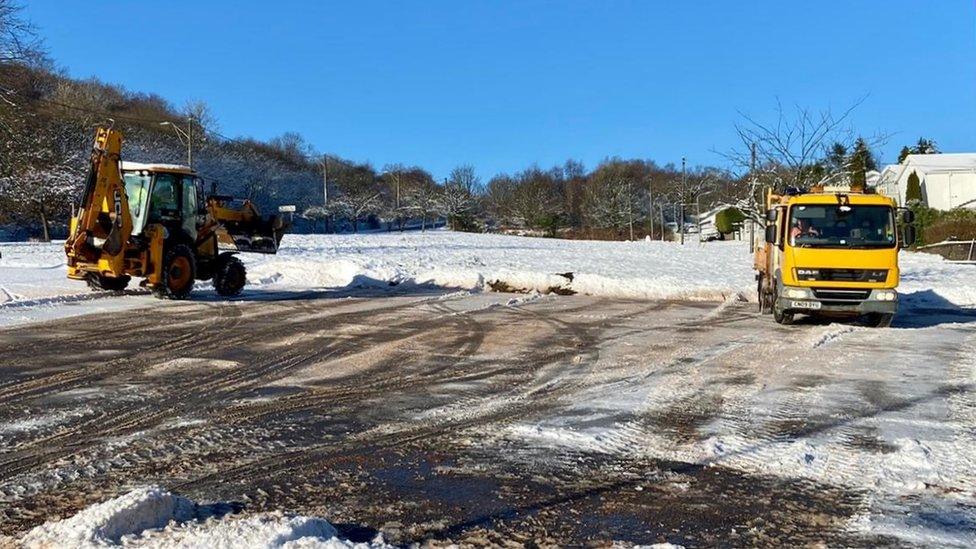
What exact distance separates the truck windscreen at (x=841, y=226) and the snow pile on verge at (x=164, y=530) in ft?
37.1

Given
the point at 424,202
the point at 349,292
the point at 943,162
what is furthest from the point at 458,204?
the point at 349,292

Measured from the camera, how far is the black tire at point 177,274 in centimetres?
1622

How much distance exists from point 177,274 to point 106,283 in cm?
172

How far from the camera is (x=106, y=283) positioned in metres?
17.0

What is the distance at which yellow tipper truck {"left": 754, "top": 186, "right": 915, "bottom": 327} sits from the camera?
13.2 m

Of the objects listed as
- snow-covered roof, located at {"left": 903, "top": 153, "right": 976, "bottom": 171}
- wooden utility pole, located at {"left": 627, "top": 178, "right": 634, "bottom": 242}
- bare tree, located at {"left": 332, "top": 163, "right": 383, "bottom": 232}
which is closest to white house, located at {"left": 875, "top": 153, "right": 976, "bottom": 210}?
snow-covered roof, located at {"left": 903, "top": 153, "right": 976, "bottom": 171}

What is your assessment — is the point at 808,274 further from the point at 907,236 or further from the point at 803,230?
the point at 907,236

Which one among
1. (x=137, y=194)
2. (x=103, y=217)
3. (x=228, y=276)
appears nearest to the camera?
(x=103, y=217)

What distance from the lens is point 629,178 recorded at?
95062 mm

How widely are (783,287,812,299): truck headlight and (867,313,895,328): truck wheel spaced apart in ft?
4.86

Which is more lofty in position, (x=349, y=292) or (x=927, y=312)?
(x=349, y=292)

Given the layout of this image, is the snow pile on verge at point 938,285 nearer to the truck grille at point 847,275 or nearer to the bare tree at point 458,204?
the truck grille at point 847,275

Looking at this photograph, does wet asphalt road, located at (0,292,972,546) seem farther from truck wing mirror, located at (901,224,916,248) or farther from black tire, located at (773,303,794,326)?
truck wing mirror, located at (901,224,916,248)

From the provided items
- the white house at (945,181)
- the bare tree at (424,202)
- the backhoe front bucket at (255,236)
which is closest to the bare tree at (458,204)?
the bare tree at (424,202)
